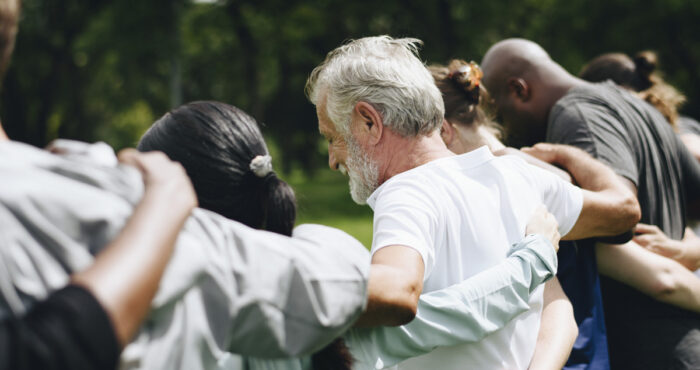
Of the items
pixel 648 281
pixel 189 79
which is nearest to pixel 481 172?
pixel 648 281

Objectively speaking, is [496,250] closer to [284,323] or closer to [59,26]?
[284,323]

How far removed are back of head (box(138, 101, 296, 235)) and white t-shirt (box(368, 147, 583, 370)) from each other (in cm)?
33

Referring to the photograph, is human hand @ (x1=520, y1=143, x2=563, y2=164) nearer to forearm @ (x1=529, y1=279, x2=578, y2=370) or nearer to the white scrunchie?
forearm @ (x1=529, y1=279, x2=578, y2=370)

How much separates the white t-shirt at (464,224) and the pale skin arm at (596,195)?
0.38 metres

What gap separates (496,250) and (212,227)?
114 cm

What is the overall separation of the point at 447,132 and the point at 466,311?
1.42m

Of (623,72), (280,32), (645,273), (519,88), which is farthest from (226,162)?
(280,32)

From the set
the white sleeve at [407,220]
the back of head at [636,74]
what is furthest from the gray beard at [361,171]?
the back of head at [636,74]

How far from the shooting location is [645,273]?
2.89 meters

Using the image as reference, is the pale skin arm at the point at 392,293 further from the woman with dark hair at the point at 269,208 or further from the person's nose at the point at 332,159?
the person's nose at the point at 332,159

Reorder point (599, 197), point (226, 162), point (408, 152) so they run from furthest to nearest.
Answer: point (599, 197)
point (408, 152)
point (226, 162)

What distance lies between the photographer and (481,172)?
2.29 meters

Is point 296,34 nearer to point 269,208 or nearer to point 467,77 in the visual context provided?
point 467,77

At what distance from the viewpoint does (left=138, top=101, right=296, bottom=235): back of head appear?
5.75ft
